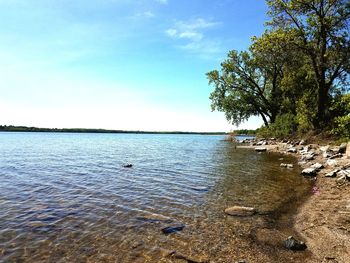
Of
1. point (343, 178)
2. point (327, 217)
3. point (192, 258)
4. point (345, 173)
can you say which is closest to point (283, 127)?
point (345, 173)

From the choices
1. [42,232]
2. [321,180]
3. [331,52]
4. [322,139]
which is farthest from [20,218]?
[331,52]

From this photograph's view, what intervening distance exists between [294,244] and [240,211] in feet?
9.08

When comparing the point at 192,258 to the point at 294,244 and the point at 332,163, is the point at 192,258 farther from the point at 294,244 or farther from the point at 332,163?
the point at 332,163

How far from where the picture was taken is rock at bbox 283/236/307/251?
620 centimetres

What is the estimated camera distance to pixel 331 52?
25.0 metres

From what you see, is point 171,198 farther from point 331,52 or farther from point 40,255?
point 331,52

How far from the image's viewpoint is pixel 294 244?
246 inches

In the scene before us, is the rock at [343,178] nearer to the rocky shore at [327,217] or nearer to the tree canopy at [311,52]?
the rocky shore at [327,217]

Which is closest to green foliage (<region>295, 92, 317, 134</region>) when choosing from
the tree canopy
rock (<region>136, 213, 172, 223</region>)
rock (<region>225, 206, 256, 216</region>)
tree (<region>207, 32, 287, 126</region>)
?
the tree canopy

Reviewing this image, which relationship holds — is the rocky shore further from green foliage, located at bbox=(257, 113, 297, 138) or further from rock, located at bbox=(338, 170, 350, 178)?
green foliage, located at bbox=(257, 113, 297, 138)

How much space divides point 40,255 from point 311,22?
1095 inches

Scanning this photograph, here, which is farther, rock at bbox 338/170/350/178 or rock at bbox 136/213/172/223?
rock at bbox 338/170/350/178

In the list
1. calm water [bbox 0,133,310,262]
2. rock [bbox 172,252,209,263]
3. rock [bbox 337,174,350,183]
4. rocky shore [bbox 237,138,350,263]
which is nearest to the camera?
rock [bbox 172,252,209,263]

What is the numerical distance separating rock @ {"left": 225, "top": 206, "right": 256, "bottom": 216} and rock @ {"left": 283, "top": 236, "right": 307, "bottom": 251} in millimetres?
2320
